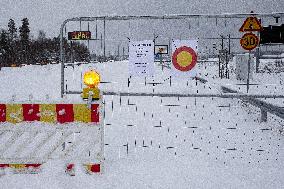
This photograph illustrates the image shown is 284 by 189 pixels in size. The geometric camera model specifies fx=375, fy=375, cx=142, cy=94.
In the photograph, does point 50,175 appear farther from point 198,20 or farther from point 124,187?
point 198,20

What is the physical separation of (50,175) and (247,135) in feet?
16.2

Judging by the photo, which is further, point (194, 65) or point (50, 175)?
point (194, 65)

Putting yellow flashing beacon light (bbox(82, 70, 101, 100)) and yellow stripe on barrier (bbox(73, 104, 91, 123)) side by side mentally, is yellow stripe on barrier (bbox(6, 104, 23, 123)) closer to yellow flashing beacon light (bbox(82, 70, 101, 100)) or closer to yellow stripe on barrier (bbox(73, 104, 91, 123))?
yellow stripe on barrier (bbox(73, 104, 91, 123))

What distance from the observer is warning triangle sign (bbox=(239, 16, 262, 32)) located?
777cm

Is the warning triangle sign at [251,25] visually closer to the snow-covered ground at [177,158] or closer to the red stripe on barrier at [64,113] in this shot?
the snow-covered ground at [177,158]

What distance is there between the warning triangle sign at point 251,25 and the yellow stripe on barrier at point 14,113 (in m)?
4.78

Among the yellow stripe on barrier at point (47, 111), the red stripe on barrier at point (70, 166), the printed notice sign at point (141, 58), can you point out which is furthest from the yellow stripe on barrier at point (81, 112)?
the printed notice sign at point (141, 58)

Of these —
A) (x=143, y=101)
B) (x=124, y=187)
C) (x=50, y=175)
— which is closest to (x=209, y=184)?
(x=124, y=187)

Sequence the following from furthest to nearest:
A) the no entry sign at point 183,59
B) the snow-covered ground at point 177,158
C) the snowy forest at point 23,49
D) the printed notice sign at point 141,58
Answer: the snowy forest at point 23,49 → the no entry sign at point 183,59 → the printed notice sign at point 141,58 → the snow-covered ground at point 177,158

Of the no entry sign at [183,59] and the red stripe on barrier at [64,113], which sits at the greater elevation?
the no entry sign at [183,59]

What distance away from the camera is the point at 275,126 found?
10.7 meters

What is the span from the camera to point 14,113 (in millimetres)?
5980

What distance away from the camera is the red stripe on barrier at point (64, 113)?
595 cm

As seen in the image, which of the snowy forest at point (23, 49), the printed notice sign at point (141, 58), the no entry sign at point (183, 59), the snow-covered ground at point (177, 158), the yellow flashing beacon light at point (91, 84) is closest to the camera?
the snow-covered ground at point (177, 158)
